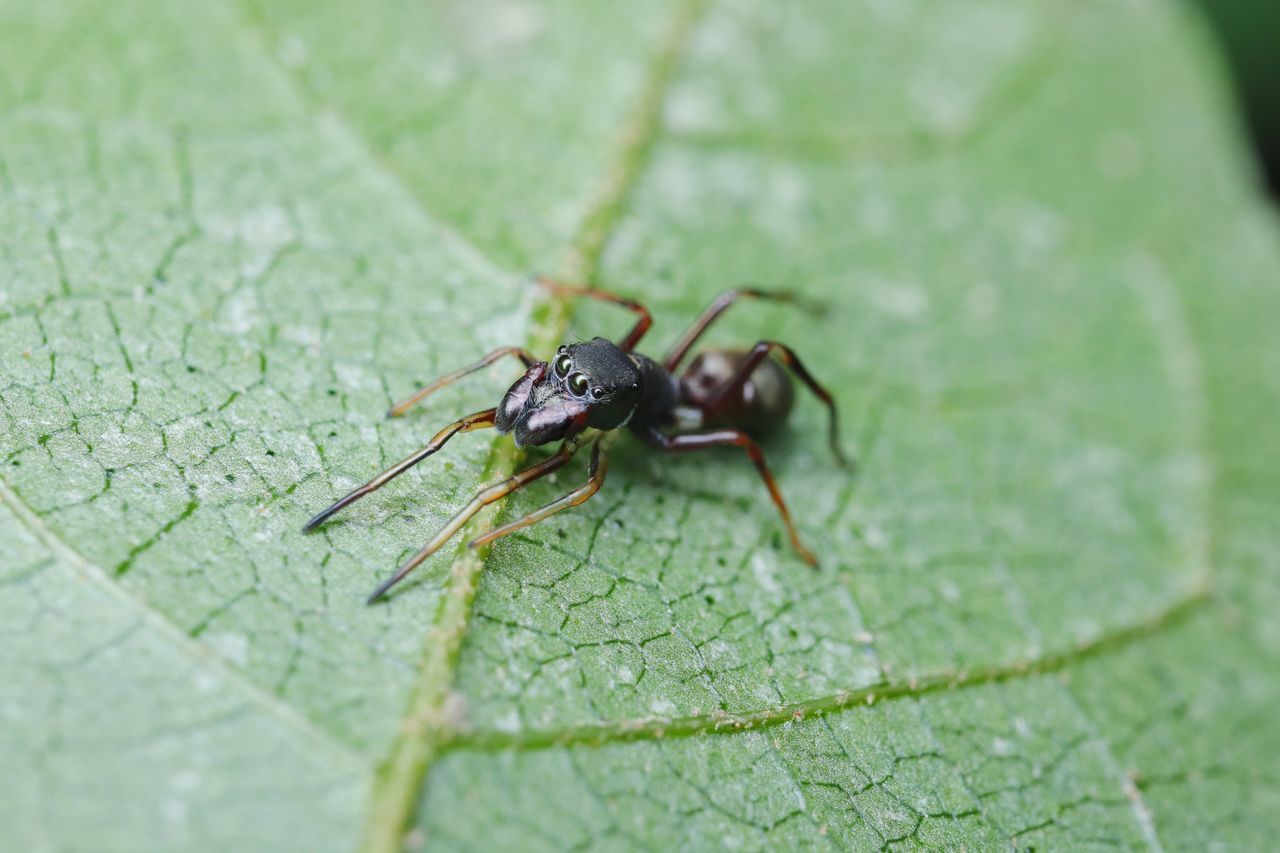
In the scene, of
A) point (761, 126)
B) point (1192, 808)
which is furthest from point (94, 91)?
point (1192, 808)

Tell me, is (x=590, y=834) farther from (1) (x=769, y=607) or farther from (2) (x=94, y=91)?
(2) (x=94, y=91)

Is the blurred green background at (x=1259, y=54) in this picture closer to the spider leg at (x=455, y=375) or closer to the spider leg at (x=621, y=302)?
the spider leg at (x=621, y=302)

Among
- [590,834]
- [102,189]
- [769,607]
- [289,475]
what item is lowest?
[769,607]

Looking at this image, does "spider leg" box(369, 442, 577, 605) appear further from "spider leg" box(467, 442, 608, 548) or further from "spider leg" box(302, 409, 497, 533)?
"spider leg" box(302, 409, 497, 533)

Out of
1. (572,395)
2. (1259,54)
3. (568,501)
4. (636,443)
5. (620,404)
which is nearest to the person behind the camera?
(568,501)

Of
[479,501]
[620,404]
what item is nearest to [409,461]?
[479,501]

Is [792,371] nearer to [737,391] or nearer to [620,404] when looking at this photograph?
[737,391]
